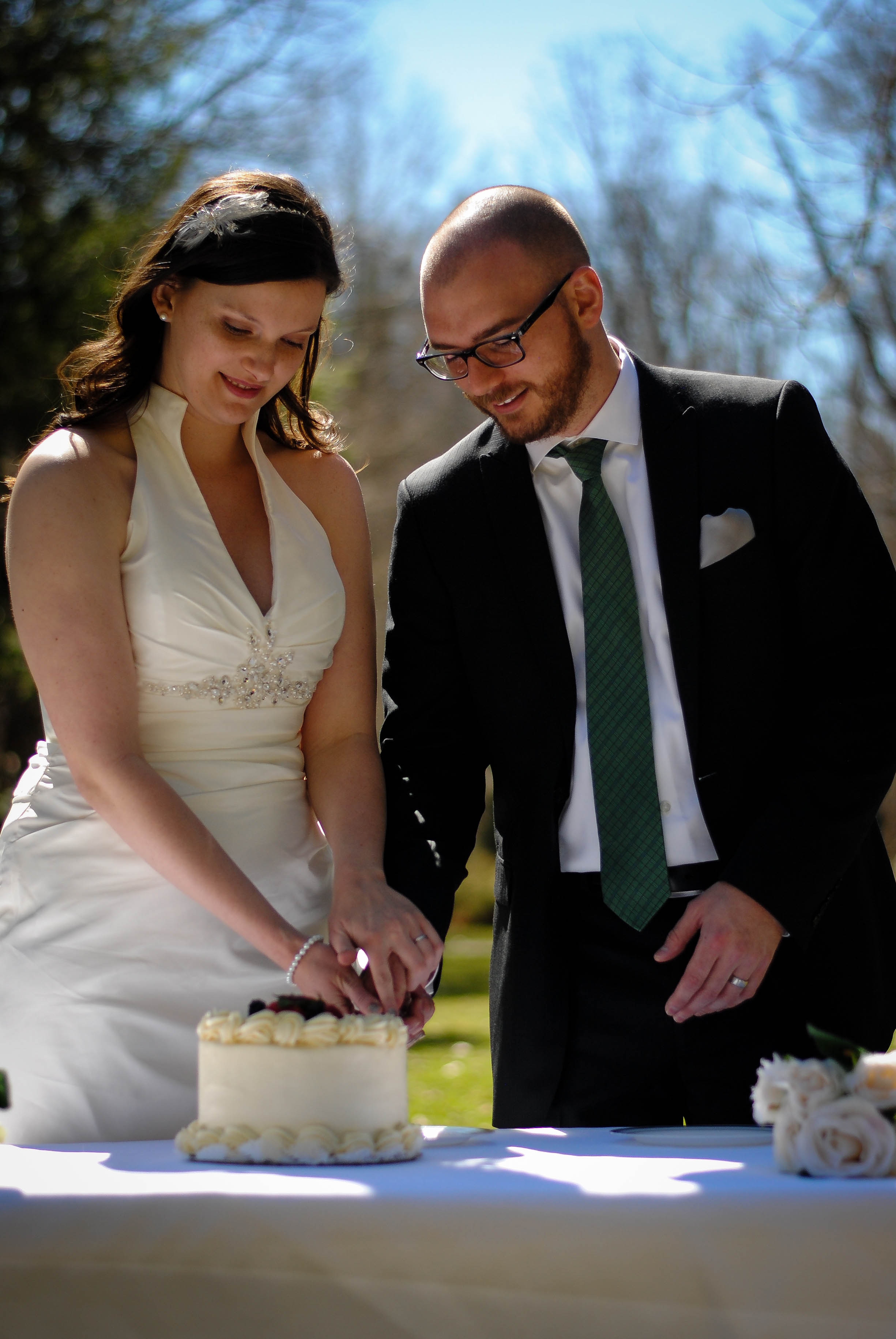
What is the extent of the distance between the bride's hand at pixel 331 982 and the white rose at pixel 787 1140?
76cm

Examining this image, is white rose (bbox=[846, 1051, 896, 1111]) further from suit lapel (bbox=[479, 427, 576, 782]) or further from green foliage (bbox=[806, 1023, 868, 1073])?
suit lapel (bbox=[479, 427, 576, 782])

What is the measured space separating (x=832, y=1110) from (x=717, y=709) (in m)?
1.01

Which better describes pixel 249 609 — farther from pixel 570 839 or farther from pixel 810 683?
pixel 810 683

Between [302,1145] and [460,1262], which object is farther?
[302,1145]

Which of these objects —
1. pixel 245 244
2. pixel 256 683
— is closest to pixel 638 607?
pixel 256 683

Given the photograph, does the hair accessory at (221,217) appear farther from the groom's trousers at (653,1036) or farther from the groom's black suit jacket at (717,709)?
the groom's trousers at (653,1036)

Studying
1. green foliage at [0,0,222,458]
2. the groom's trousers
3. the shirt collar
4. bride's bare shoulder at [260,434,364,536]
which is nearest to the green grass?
the groom's trousers

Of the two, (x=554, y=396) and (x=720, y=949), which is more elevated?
(x=554, y=396)

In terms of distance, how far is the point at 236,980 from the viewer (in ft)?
7.74

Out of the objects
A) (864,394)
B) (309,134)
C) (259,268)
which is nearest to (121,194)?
(309,134)

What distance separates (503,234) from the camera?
258 cm

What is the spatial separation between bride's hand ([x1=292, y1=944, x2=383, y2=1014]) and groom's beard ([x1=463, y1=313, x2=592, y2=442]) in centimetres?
105

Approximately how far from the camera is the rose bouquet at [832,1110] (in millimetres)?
1516

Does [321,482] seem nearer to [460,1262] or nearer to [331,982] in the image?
[331,982]
